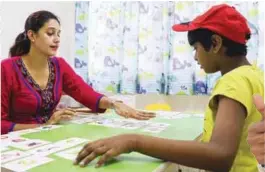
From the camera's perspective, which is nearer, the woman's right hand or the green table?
the green table

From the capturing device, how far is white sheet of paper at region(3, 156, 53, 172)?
77cm

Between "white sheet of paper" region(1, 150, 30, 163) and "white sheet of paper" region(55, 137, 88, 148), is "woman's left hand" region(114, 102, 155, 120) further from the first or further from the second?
"white sheet of paper" region(1, 150, 30, 163)

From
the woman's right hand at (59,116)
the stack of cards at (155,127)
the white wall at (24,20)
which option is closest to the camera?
the stack of cards at (155,127)

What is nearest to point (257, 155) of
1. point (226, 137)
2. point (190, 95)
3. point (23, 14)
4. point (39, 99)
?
point (226, 137)

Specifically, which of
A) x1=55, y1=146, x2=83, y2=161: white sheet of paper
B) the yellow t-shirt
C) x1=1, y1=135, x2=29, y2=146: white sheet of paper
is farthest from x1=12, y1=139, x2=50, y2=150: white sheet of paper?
the yellow t-shirt

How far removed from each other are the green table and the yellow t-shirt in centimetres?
20

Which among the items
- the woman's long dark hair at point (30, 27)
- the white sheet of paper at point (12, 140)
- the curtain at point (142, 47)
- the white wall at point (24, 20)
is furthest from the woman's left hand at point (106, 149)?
the curtain at point (142, 47)

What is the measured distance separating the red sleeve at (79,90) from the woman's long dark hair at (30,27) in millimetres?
235

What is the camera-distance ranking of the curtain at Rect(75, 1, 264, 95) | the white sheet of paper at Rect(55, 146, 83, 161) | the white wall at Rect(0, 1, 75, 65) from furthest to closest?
the curtain at Rect(75, 1, 264, 95)
the white wall at Rect(0, 1, 75, 65)
the white sheet of paper at Rect(55, 146, 83, 161)

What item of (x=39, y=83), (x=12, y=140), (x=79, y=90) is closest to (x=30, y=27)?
(x=39, y=83)

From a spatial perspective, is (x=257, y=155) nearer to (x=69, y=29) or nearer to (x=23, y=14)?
(x=23, y=14)

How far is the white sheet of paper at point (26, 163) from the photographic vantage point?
2.54 feet

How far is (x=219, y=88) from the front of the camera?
0.83 metres

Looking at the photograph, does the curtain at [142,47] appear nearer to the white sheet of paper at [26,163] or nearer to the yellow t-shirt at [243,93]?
the yellow t-shirt at [243,93]
